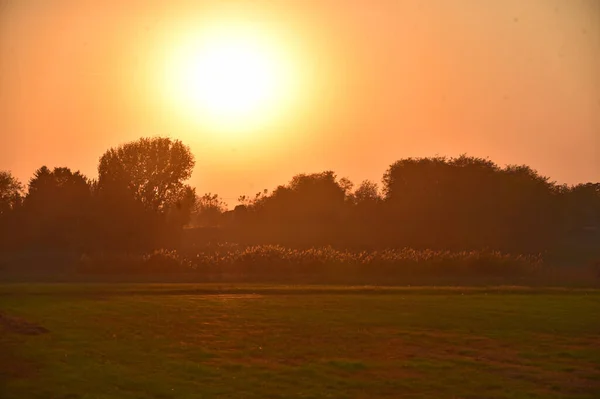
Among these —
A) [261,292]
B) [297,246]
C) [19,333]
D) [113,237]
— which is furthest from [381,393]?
[297,246]

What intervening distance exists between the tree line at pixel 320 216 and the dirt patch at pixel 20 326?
69636mm

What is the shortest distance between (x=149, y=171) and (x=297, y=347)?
93273 millimetres

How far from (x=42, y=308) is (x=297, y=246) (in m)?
77.3

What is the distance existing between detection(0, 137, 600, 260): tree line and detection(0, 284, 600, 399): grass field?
5973cm

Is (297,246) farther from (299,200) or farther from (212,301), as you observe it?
(212,301)

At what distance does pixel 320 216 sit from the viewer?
13575cm

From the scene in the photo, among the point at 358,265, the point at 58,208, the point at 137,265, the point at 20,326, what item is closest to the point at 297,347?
the point at 20,326

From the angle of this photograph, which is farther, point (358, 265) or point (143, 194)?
point (143, 194)

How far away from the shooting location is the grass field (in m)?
21.3

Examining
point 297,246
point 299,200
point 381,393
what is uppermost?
point 299,200

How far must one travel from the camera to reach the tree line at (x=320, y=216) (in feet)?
347

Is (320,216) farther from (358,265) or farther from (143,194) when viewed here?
(358,265)

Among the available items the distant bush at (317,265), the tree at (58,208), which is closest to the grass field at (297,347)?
the distant bush at (317,265)

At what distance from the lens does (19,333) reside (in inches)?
1191
